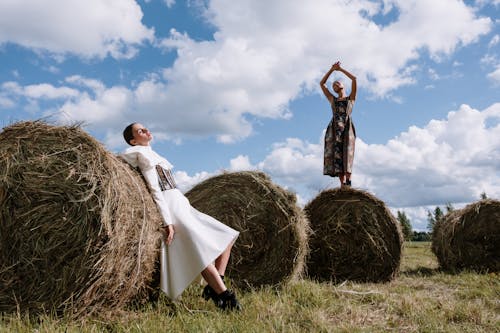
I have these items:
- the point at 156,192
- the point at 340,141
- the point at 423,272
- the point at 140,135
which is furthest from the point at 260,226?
the point at 423,272

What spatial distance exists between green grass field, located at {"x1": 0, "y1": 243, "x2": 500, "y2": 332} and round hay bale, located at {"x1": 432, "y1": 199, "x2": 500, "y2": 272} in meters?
2.74

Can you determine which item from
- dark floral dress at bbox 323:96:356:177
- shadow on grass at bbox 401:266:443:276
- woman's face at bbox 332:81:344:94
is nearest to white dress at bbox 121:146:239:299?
dark floral dress at bbox 323:96:356:177

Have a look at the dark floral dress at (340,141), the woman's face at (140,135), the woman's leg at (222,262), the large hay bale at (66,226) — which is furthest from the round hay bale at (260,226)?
the dark floral dress at (340,141)

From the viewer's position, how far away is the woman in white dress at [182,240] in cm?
403

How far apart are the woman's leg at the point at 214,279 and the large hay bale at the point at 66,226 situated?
54cm

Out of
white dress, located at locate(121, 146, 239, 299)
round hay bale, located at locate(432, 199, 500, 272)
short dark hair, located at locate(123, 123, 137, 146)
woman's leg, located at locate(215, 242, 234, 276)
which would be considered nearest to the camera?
white dress, located at locate(121, 146, 239, 299)

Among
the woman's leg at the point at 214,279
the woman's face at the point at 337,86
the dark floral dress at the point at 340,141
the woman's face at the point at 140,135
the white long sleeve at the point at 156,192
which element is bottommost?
the woman's leg at the point at 214,279

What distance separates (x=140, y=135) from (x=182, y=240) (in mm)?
1090

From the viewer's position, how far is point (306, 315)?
3.73 meters

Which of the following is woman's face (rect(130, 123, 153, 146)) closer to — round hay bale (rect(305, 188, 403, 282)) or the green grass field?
the green grass field

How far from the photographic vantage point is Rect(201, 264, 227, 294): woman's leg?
402cm

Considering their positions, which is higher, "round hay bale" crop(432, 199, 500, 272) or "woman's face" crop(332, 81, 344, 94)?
"woman's face" crop(332, 81, 344, 94)

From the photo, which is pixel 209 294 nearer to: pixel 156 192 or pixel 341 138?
pixel 156 192

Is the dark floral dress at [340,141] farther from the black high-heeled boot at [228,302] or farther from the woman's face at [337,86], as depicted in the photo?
the black high-heeled boot at [228,302]
